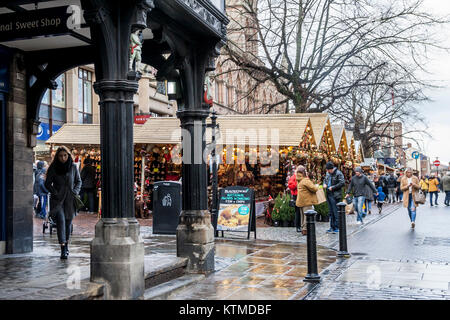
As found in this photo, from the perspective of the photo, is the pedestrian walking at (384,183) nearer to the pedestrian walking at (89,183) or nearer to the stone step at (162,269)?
the pedestrian walking at (89,183)

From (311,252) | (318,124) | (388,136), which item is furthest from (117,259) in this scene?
(388,136)

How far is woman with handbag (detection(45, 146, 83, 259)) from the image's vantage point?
27.4 feet

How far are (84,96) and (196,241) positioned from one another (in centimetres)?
2424

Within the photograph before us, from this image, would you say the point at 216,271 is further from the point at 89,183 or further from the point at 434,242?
the point at 89,183

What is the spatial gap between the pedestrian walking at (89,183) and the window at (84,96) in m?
9.89

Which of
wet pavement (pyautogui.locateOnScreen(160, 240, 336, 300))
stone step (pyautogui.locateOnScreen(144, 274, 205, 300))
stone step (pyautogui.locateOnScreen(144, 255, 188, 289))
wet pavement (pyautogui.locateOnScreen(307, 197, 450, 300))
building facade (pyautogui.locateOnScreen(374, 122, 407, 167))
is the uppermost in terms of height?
building facade (pyautogui.locateOnScreen(374, 122, 407, 167))

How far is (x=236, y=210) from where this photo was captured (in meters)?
13.0

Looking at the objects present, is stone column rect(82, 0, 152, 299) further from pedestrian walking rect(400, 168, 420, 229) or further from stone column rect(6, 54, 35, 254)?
pedestrian walking rect(400, 168, 420, 229)

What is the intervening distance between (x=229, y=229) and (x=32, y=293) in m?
7.60

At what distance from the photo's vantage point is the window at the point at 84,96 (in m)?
30.1

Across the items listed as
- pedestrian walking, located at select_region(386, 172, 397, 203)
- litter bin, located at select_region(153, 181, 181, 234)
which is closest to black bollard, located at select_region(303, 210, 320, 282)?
litter bin, located at select_region(153, 181, 181, 234)

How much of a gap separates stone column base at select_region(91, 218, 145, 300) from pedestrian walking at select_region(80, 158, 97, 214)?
14.1 meters
